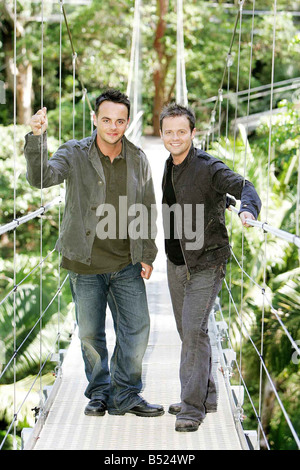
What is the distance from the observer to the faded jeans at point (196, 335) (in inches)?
82.4

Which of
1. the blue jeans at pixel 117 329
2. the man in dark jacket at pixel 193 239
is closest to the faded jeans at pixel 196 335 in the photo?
the man in dark jacket at pixel 193 239

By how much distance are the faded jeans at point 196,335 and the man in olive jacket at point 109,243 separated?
0.16 m

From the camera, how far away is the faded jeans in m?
2.09

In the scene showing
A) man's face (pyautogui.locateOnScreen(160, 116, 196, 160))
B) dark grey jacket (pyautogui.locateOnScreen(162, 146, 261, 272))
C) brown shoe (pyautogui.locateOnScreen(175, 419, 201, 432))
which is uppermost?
man's face (pyautogui.locateOnScreen(160, 116, 196, 160))

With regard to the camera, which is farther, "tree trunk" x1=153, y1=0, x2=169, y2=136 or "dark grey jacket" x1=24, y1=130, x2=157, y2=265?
"tree trunk" x1=153, y1=0, x2=169, y2=136

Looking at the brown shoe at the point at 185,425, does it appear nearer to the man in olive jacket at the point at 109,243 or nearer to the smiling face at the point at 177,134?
the man in olive jacket at the point at 109,243

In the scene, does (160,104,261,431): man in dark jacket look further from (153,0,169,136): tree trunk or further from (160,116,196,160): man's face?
(153,0,169,136): tree trunk

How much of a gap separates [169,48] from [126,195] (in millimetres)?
10512

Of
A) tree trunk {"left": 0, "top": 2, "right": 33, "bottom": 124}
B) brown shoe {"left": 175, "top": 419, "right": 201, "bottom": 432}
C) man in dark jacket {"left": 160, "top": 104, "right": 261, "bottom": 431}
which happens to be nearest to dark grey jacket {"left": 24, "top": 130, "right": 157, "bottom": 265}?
man in dark jacket {"left": 160, "top": 104, "right": 261, "bottom": 431}

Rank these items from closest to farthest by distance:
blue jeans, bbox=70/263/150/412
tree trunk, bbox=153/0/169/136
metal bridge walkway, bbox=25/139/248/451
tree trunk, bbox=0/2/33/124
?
metal bridge walkway, bbox=25/139/248/451 < blue jeans, bbox=70/263/150/412 < tree trunk, bbox=0/2/33/124 < tree trunk, bbox=153/0/169/136

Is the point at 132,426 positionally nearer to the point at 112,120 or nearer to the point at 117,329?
the point at 117,329

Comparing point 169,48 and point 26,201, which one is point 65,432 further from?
point 169,48

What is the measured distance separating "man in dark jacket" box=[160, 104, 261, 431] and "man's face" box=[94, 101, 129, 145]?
129 mm

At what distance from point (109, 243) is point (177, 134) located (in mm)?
395
